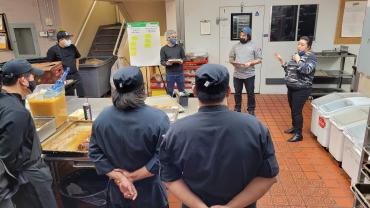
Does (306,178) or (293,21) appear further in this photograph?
(293,21)

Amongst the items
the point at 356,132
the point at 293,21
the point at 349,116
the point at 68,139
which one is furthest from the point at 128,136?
the point at 293,21

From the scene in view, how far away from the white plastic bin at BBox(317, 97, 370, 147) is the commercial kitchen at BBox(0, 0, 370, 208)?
0.05ft

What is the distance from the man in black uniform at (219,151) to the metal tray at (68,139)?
1305 mm

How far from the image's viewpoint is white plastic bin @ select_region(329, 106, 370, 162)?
3520 mm

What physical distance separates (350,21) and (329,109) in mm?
2946

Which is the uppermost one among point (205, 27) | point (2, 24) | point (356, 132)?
point (2, 24)

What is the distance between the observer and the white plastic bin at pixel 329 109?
3814mm

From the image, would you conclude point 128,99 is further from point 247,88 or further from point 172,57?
point 172,57

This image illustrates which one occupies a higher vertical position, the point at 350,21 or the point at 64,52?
the point at 350,21

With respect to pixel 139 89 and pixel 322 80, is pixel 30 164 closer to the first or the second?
pixel 139 89

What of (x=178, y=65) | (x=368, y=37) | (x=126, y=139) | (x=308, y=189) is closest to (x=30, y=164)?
(x=126, y=139)

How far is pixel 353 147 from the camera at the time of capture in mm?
3215

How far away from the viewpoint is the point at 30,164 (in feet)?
7.38

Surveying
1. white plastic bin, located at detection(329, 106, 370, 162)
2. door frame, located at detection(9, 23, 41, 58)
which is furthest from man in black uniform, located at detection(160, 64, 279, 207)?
door frame, located at detection(9, 23, 41, 58)
